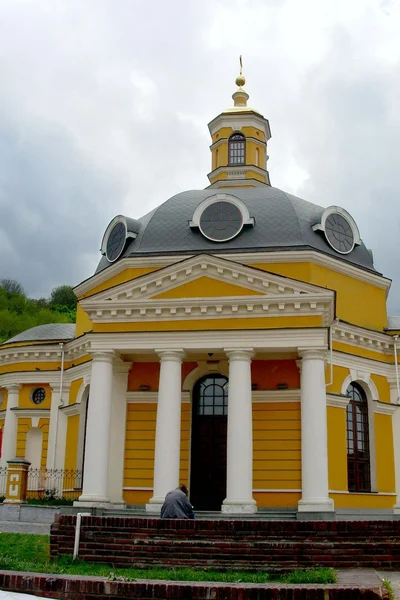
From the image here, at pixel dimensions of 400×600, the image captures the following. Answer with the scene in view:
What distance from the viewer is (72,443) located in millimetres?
25609

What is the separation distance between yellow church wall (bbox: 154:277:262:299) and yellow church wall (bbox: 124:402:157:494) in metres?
3.62

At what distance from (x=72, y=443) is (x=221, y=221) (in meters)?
9.50

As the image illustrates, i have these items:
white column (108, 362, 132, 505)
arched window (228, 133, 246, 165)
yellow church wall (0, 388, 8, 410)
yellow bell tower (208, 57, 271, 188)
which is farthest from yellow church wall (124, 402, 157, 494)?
arched window (228, 133, 246, 165)

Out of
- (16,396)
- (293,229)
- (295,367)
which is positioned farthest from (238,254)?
(16,396)

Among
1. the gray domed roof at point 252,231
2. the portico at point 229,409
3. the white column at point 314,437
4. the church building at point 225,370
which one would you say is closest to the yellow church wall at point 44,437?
the church building at point 225,370

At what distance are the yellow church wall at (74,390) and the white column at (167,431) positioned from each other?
7.77m

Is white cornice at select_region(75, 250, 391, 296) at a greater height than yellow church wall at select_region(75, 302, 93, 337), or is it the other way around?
white cornice at select_region(75, 250, 391, 296)

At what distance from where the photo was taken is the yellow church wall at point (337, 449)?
858 inches

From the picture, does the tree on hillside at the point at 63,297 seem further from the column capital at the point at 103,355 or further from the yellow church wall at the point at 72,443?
the column capital at the point at 103,355

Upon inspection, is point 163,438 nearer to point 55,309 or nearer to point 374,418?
point 374,418

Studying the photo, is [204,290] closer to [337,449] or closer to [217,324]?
[217,324]

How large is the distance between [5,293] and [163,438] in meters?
60.4

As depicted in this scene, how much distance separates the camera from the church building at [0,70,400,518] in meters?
18.7

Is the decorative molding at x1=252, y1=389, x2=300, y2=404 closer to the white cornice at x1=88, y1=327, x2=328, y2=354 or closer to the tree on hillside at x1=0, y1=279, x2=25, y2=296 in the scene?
the white cornice at x1=88, y1=327, x2=328, y2=354
